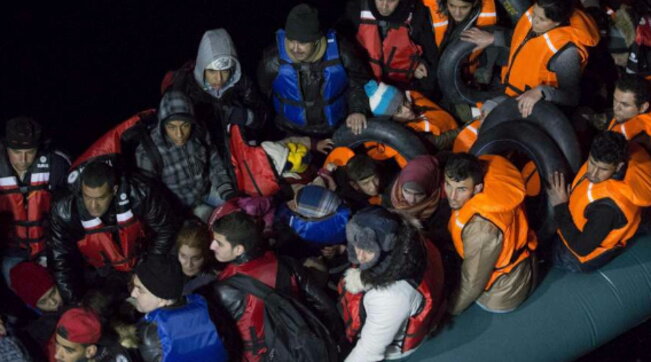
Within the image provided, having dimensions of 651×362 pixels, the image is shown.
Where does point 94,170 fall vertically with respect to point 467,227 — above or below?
above

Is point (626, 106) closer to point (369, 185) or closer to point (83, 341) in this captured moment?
point (369, 185)

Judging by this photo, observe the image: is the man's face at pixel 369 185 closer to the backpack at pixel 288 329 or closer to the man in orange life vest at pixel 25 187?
the backpack at pixel 288 329

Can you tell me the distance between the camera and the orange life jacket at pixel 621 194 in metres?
3.50

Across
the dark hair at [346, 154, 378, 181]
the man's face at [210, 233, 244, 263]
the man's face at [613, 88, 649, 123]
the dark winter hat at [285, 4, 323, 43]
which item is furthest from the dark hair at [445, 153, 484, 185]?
the dark winter hat at [285, 4, 323, 43]

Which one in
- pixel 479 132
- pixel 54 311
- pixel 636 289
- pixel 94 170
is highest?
pixel 94 170

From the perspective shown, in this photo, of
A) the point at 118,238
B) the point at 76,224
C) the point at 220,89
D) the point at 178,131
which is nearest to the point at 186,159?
the point at 178,131

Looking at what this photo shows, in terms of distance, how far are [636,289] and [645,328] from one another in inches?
26.4

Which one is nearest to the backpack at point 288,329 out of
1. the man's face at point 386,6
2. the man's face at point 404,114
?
the man's face at point 404,114

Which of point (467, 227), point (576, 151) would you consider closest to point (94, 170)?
point (467, 227)

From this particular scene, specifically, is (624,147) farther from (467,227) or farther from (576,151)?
(467,227)

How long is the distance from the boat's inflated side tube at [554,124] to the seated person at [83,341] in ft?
7.11

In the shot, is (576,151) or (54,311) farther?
(576,151)

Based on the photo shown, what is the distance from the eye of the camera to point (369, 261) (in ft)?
9.78

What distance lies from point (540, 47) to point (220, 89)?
1732mm
